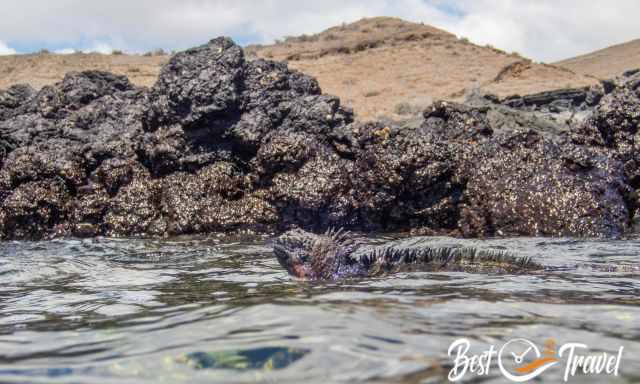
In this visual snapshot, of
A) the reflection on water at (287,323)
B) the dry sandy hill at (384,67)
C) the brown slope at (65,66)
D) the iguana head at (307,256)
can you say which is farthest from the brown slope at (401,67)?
the reflection on water at (287,323)

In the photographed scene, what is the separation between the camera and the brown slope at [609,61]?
56.6 metres

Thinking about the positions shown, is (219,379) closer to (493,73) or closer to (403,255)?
(403,255)

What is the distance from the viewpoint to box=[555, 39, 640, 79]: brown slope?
186ft

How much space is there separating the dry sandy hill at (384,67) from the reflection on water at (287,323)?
24704 mm

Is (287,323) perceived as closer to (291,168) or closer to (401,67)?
(291,168)

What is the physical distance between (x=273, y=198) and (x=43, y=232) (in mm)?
4041

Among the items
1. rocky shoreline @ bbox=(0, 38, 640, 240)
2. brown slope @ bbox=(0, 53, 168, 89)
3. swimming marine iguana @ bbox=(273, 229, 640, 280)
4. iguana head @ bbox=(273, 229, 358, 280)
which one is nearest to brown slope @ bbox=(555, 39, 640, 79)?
brown slope @ bbox=(0, 53, 168, 89)

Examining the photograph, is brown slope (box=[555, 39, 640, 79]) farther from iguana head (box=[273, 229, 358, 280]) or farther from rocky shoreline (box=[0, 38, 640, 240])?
iguana head (box=[273, 229, 358, 280])

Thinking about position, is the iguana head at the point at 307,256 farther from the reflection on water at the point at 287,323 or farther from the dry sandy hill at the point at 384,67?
the dry sandy hill at the point at 384,67

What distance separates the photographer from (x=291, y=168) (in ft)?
32.4

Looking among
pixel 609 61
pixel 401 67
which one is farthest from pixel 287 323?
pixel 609 61

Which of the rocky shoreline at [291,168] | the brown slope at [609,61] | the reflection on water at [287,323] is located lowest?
the reflection on water at [287,323]

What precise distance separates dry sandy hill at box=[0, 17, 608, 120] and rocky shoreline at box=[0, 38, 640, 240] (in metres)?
18.5

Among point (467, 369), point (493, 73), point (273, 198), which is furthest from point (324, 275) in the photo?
point (493, 73)
